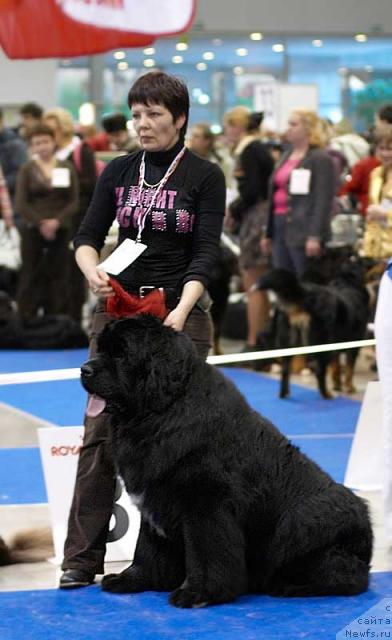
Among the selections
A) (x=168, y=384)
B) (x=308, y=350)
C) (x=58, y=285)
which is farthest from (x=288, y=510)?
(x=58, y=285)

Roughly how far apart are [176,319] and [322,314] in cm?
471

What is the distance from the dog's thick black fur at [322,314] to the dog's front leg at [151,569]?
4.45 metres

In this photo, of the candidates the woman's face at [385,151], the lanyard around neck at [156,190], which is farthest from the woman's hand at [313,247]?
the lanyard around neck at [156,190]

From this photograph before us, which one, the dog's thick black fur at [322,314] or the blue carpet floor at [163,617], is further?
the dog's thick black fur at [322,314]

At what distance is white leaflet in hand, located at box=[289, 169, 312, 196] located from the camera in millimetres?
9188

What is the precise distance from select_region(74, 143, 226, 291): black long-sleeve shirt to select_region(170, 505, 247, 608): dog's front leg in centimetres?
80

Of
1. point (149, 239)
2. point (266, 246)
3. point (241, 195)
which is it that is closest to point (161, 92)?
point (149, 239)

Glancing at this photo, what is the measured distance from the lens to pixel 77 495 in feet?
13.7

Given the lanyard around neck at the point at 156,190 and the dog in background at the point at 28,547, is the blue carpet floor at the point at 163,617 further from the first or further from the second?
the lanyard around neck at the point at 156,190

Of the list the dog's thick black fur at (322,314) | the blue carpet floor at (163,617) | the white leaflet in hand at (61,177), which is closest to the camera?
the blue carpet floor at (163,617)

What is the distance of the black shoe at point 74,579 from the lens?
4.10 meters

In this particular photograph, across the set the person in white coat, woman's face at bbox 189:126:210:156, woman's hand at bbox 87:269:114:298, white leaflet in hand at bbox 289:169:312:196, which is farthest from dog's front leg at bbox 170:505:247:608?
woman's face at bbox 189:126:210:156

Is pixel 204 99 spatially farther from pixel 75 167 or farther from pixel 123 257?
pixel 123 257

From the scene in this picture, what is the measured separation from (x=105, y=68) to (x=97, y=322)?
19.6 metres
